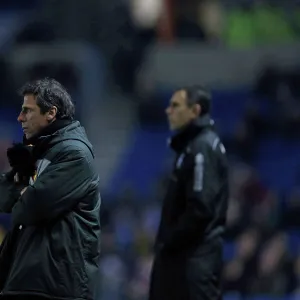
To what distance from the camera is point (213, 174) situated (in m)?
6.58

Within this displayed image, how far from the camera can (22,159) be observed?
4.98m

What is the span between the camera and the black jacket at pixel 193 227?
6.48 metres

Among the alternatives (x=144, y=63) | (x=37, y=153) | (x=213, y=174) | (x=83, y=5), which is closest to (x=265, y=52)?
(x=144, y=63)

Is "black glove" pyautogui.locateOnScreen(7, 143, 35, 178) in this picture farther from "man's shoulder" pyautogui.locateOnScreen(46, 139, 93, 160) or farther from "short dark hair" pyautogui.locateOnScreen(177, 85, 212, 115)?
"short dark hair" pyautogui.locateOnScreen(177, 85, 212, 115)

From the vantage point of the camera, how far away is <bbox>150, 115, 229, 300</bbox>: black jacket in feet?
21.3

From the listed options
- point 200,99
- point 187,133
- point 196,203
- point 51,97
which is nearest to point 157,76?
point 200,99

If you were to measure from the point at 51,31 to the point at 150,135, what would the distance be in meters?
2.27

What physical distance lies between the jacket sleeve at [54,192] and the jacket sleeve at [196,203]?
5.26 ft

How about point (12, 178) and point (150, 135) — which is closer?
point (12, 178)

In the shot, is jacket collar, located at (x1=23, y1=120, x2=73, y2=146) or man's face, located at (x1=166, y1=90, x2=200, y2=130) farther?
man's face, located at (x1=166, y1=90, x2=200, y2=130)

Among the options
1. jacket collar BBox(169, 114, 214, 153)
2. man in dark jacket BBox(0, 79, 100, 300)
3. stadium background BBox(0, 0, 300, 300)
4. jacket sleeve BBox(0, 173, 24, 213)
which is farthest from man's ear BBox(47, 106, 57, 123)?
stadium background BBox(0, 0, 300, 300)

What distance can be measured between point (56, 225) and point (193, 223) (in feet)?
5.52

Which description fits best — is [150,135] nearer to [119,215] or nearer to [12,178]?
[119,215]

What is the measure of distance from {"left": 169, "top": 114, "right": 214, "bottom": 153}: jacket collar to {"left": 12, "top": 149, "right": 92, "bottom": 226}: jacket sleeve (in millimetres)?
1834
